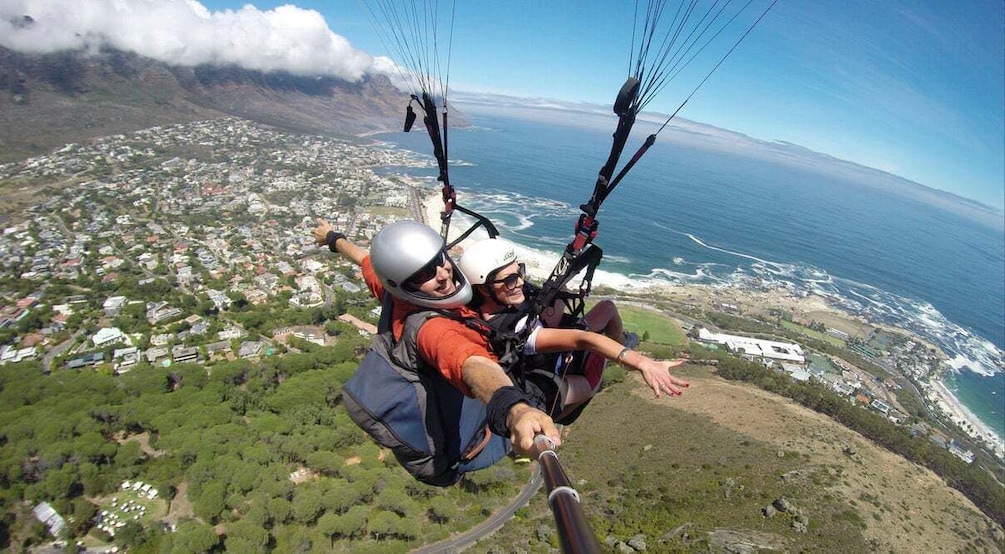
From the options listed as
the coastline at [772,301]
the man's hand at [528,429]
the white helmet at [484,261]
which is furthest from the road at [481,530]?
the coastline at [772,301]

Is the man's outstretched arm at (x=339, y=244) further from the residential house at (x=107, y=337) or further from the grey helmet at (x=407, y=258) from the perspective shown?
the residential house at (x=107, y=337)

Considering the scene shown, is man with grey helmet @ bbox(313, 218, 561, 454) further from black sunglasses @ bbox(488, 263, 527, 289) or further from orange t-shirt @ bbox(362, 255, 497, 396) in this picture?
black sunglasses @ bbox(488, 263, 527, 289)

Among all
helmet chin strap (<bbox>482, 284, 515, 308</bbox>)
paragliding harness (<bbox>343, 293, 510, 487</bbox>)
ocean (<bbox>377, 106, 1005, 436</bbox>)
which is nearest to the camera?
paragliding harness (<bbox>343, 293, 510, 487</bbox>)

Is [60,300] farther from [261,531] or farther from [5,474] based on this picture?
[261,531]

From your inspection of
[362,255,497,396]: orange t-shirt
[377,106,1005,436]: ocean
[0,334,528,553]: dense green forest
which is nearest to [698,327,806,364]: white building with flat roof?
[377,106,1005,436]: ocean

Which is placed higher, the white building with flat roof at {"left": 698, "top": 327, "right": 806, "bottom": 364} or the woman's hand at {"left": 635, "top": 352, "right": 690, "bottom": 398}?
the woman's hand at {"left": 635, "top": 352, "right": 690, "bottom": 398}

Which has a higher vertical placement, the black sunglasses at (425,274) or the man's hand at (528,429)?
the black sunglasses at (425,274)

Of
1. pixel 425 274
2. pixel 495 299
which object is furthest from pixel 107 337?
pixel 425 274
